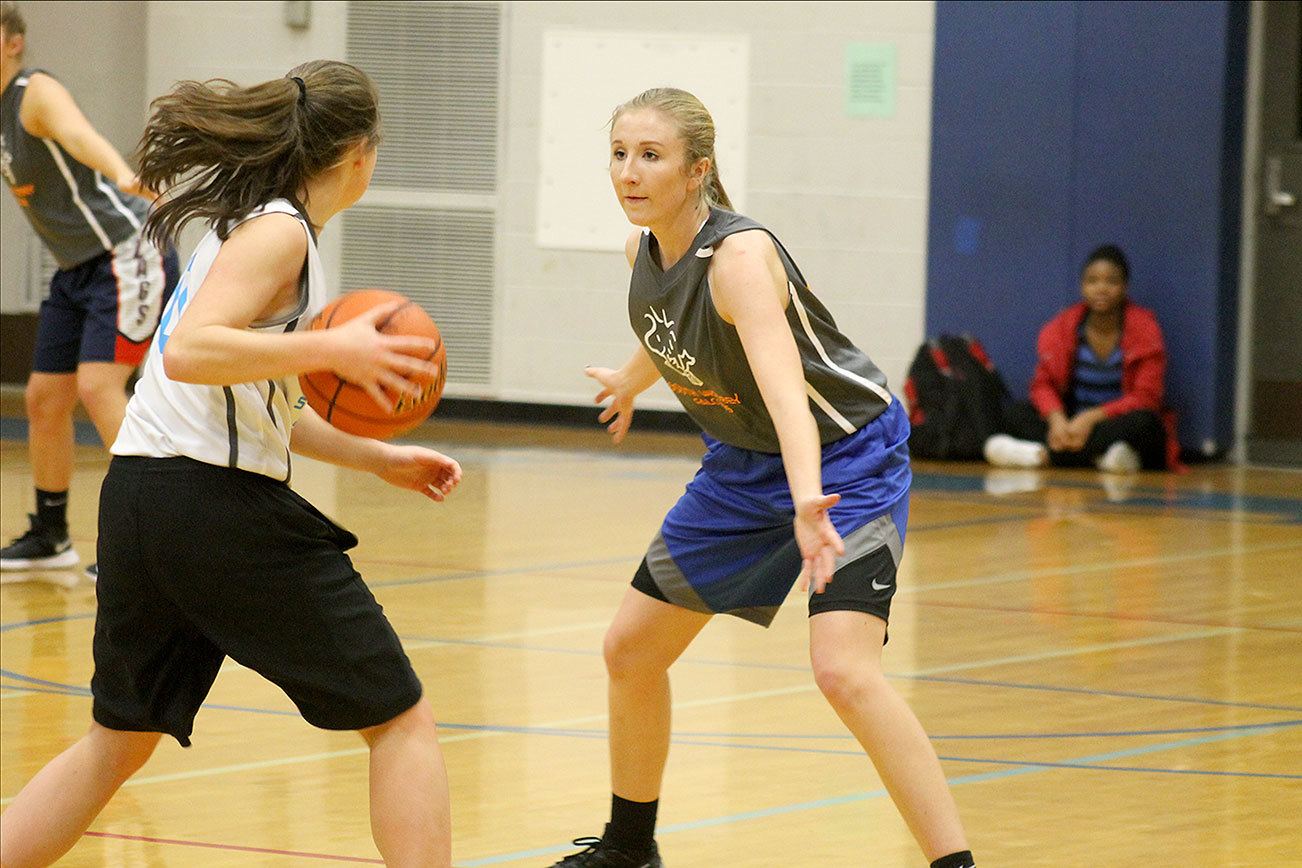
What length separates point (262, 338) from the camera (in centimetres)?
281

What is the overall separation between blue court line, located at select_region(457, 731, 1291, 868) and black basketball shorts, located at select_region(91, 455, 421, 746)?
2.51 ft

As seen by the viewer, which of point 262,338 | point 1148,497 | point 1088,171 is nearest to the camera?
point 262,338

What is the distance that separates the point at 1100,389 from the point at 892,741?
7.82 metres

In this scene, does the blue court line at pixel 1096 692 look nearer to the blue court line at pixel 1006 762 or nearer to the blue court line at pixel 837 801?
the blue court line at pixel 837 801

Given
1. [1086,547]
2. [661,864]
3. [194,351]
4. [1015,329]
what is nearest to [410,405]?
[194,351]

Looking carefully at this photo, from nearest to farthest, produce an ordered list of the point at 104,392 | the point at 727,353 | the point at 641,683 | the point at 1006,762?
1. the point at 727,353
2. the point at 641,683
3. the point at 1006,762
4. the point at 104,392

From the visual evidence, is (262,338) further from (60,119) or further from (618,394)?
(60,119)

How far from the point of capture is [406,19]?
12070mm

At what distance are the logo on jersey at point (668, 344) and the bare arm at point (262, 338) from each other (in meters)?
0.64

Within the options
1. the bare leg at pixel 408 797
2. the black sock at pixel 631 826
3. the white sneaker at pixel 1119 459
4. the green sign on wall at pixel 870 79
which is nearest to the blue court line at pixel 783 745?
the black sock at pixel 631 826

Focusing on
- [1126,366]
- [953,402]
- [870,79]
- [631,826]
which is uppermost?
[870,79]

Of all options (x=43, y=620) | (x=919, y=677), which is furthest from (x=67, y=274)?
(x=919, y=677)

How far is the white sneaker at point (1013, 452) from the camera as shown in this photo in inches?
416

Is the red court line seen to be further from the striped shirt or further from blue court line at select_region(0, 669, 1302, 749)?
Result: the striped shirt
